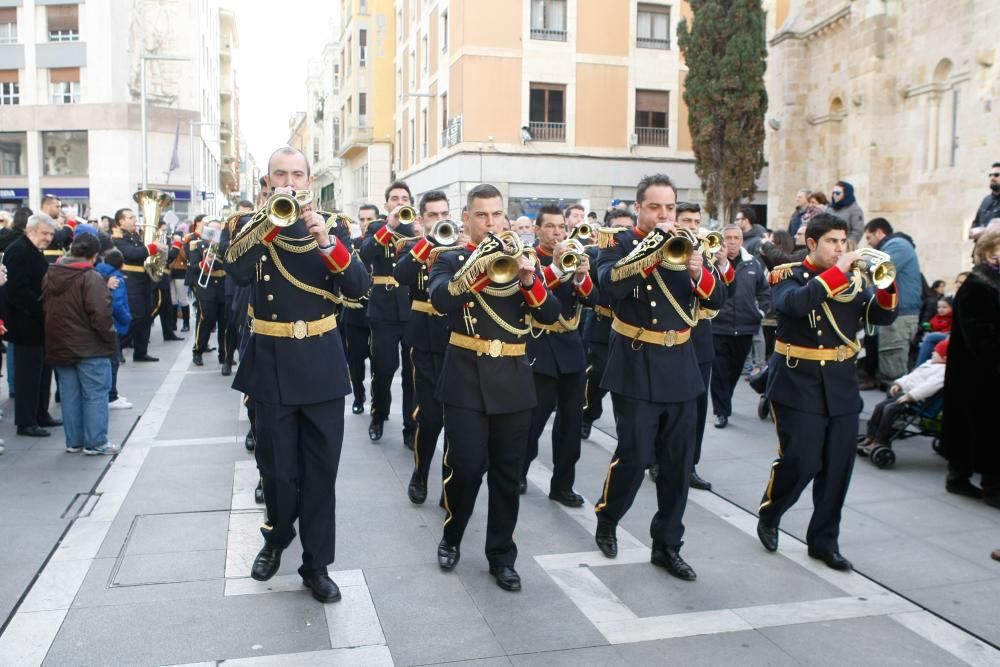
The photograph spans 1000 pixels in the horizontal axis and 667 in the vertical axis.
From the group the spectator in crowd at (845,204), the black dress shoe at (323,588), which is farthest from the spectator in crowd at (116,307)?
the spectator in crowd at (845,204)

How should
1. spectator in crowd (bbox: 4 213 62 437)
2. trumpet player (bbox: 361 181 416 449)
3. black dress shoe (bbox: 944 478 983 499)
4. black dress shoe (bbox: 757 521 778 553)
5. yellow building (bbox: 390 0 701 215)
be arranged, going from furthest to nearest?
yellow building (bbox: 390 0 701 215)
spectator in crowd (bbox: 4 213 62 437)
trumpet player (bbox: 361 181 416 449)
black dress shoe (bbox: 944 478 983 499)
black dress shoe (bbox: 757 521 778 553)

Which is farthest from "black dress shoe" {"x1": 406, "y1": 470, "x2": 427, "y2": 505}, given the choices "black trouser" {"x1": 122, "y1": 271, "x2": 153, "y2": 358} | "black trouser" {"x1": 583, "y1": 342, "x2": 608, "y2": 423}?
"black trouser" {"x1": 122, "y1": 271, "x2": 153, "y2": 358}

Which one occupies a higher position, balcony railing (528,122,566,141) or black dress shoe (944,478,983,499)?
balcony railing (528,122,566,141)

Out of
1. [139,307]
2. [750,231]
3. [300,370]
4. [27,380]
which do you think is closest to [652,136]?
[750,231]

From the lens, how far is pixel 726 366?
920 centimetres

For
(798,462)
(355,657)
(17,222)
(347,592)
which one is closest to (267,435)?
(347,592)

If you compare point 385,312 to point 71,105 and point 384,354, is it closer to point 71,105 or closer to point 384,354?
point 384,354

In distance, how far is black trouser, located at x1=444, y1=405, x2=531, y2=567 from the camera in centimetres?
501

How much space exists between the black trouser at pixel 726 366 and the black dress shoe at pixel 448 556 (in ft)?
14.8

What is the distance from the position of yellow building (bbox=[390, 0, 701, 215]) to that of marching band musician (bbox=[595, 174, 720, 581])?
23829 mm

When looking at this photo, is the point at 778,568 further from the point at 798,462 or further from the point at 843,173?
the point at 843,173

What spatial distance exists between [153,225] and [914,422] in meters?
11.8

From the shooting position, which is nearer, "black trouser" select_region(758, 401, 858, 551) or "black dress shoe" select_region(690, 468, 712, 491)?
"black trouser" select_region(758, 401, 858, 551)

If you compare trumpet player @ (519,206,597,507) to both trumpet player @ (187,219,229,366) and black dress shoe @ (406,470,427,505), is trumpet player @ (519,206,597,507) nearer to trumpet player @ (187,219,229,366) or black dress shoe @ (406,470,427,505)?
black dress shoe @ (406,470,427,505)
